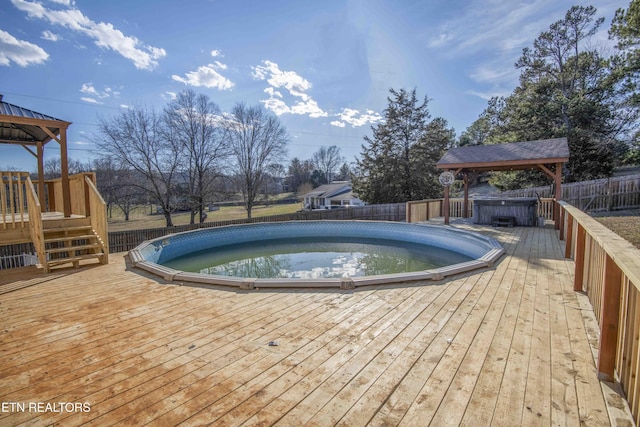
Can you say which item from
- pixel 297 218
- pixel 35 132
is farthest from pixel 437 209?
pixel 35 132

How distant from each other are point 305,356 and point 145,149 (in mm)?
17520

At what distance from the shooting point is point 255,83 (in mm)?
18266

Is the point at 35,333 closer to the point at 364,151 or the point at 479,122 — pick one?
the point at 364,151

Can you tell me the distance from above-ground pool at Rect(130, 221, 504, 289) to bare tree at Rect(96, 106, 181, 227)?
7.66 meters

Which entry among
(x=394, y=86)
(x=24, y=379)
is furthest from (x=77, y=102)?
(x=24, y=379)

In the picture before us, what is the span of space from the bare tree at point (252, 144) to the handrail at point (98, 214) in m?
13.1

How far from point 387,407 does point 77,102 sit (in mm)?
22606

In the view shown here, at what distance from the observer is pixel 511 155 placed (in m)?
10.0

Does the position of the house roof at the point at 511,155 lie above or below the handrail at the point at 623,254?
above

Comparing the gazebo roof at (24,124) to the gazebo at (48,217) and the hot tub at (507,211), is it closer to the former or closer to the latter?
the gazebo at (48,217)

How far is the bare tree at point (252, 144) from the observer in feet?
63.1

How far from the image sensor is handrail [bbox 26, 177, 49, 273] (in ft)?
16.1

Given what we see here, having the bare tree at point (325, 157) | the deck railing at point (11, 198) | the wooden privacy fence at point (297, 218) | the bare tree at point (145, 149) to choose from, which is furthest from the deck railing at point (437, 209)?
the bare tree at point (325, 157)

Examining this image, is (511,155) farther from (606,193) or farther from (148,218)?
(148,218)
